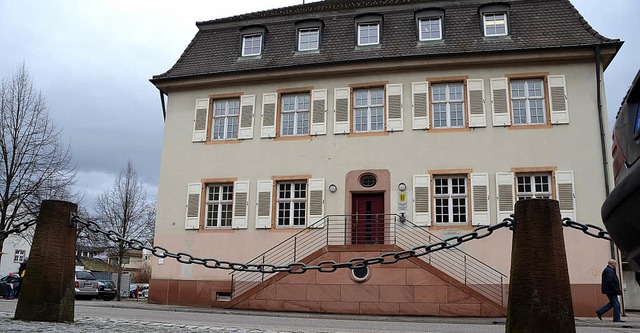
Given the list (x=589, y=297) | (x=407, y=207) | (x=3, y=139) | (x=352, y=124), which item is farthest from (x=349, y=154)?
(x=3, y=139)

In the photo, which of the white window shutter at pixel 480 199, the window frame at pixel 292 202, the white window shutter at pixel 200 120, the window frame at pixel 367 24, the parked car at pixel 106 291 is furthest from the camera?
the parked car at pixel 106 291

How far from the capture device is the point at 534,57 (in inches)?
774

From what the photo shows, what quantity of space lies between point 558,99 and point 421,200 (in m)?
5.46

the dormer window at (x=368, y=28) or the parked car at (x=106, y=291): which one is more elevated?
the dormer window at (x=368, y=28)

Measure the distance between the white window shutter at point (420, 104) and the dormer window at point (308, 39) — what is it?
14.0 ft

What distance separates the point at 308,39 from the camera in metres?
22.9

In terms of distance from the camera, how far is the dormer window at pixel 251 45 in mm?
23328

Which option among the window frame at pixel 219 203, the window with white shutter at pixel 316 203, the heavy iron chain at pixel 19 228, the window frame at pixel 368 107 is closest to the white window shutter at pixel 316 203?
the window with white shutter at pixel 316 203

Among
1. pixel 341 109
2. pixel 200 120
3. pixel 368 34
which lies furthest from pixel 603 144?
pixel 200 120

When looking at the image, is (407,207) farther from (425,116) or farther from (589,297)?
(589,297)

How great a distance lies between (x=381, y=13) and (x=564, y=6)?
251 inches

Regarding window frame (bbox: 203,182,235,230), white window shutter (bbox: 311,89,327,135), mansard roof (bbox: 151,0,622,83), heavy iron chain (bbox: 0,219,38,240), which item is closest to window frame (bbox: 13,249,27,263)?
mansard roof (bbox: 151,0,622,83)

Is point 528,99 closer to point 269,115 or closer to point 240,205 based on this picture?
point 269,115

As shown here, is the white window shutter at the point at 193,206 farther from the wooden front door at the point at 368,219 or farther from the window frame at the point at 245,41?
the wooden front door at the point at 368,219
